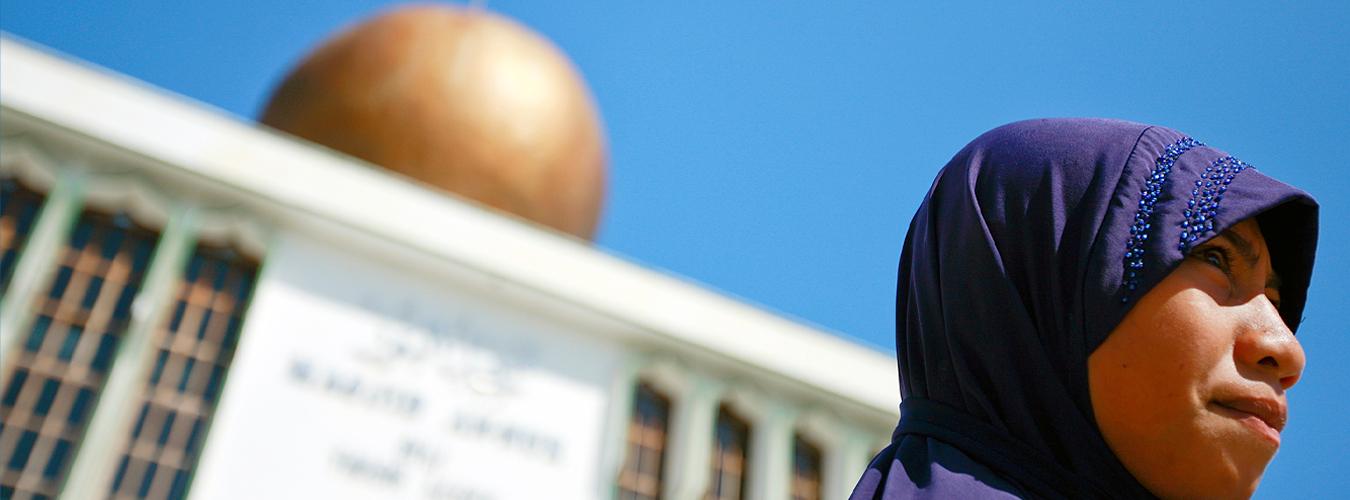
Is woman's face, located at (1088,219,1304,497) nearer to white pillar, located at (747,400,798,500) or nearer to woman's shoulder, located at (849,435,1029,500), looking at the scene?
woman's shoulder, located at (849,435,1029,500)

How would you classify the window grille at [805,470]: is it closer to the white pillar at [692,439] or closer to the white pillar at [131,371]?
the white pillar at [692,439]

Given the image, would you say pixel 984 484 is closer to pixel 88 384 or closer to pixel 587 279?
pixel 88 384

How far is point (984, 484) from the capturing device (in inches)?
53.8

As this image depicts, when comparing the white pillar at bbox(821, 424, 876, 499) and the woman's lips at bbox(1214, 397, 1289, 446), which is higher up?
the woman's lips at bbox(1214, 397, 1289, 446)

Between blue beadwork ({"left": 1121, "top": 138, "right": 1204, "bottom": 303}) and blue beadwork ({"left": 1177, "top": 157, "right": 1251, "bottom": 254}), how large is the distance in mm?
33

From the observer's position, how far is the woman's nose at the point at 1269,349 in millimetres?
1418

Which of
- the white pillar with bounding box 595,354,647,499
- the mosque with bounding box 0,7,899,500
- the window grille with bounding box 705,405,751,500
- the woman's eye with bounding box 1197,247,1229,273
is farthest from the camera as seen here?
the window grille with bounding box 705,405,751,500

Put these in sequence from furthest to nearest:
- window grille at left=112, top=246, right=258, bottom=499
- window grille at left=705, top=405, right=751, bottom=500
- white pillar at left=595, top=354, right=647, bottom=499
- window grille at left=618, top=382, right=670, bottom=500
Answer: window grille at left=705, top=405, right=751, bottom=500
window grille at left=618, top=382, right=670, bottom=500
white pillar at left=595, top=354, right=647, bottom=499
window grille at left=112, top=246, right=258, bottom=499

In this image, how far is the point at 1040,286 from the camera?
146 cm

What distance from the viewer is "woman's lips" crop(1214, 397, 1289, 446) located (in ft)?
4.61

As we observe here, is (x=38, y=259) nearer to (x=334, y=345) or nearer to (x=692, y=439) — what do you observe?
(x=334, y=345)

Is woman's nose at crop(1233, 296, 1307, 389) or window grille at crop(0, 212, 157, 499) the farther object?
window grille at crop(0, 212, 157, 499)

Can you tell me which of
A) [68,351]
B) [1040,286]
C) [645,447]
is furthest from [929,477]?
[645,447]

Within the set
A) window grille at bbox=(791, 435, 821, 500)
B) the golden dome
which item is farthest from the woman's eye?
the golden dome
